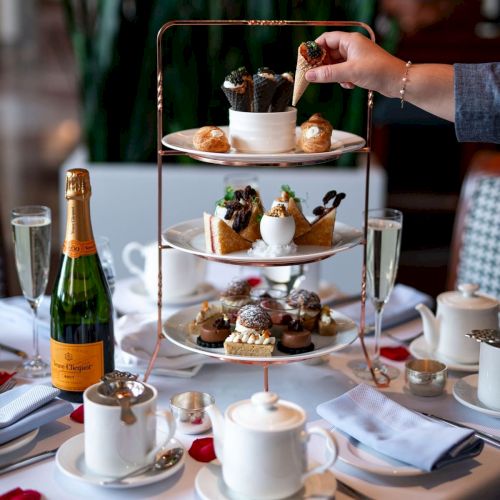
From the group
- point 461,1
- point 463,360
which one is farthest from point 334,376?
point 461,1

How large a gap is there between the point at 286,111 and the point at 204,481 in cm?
60

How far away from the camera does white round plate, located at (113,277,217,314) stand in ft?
6.24

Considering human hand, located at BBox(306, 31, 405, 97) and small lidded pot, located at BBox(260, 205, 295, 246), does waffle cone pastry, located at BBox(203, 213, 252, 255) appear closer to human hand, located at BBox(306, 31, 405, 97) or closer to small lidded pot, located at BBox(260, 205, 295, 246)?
small lidded pot, located at BBox(260, 205, 295, 246)

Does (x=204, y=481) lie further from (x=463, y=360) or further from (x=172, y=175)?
(x=172, y=175)

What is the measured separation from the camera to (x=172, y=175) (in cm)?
291

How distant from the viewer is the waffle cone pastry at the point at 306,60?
4.68 feet

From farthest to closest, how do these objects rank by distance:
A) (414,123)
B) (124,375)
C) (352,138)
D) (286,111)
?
(414,123) < (352,138) < (286,111) < (124,375)

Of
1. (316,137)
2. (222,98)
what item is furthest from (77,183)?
(222,98)

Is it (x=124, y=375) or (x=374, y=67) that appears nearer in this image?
(x=124, y=375)

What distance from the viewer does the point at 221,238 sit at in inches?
54.9

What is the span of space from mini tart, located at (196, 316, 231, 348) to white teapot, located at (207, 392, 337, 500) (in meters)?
0.33

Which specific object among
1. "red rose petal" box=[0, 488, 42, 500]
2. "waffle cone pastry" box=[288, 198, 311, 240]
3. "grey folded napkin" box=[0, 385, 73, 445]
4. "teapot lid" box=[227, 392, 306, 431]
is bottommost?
"red rose petal" box=[0, 488, 42, 500]

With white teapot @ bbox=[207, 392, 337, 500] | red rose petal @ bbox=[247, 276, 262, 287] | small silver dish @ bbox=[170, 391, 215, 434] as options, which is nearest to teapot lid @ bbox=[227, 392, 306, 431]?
white teapot @ bbox=[207, 392, 337, 500]

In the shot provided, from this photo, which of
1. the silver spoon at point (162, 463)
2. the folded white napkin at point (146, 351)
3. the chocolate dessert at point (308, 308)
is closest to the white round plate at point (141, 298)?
the folded white napkin at point (146, 351)
